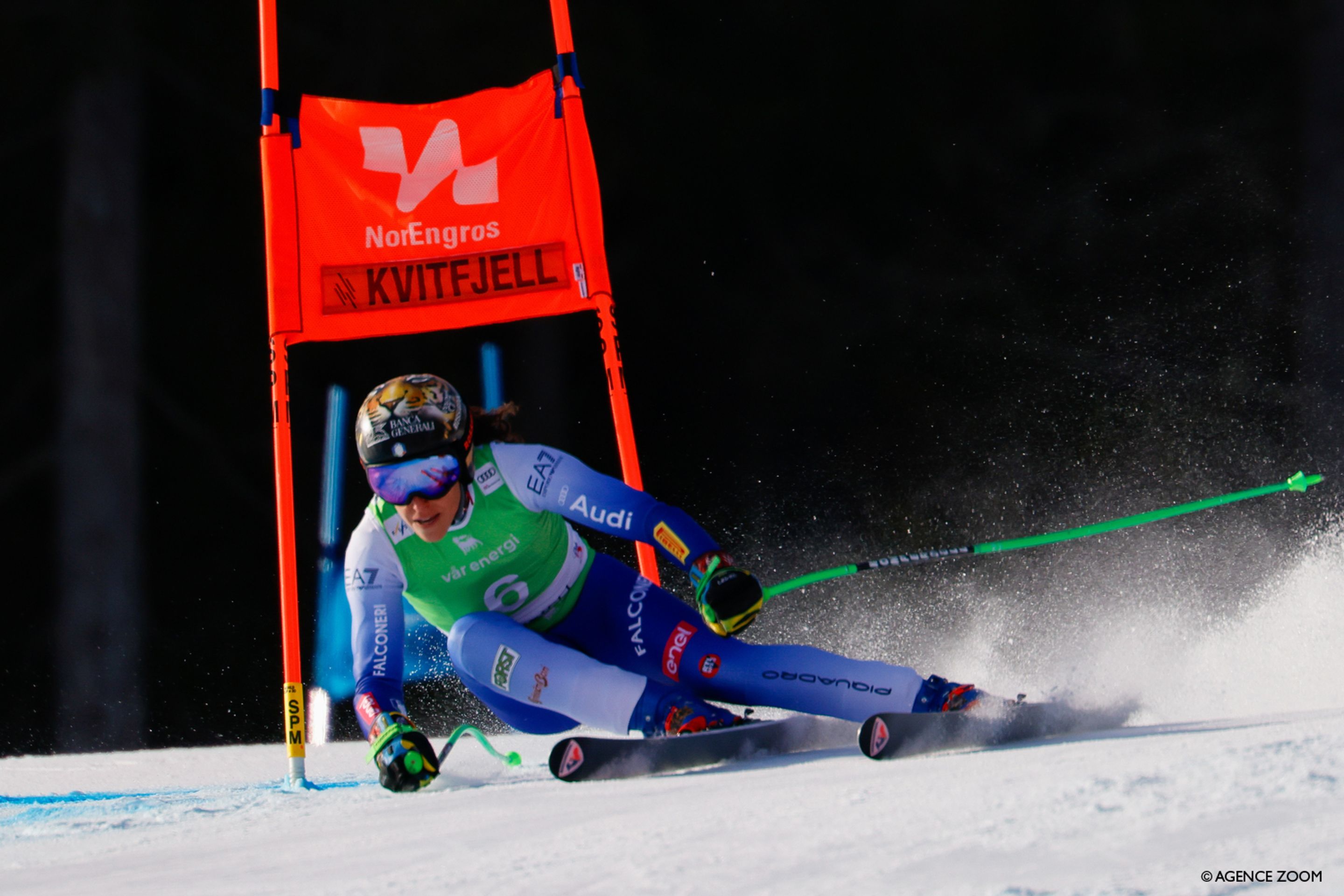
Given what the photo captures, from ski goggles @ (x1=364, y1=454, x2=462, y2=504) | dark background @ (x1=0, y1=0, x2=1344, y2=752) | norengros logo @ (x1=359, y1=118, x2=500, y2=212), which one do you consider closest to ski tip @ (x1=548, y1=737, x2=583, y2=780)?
ski goggles @ (x1=364, y1=454, x2=462, y2=504)

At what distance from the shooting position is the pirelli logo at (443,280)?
3467 mm

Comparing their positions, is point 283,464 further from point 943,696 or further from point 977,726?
point 977,726

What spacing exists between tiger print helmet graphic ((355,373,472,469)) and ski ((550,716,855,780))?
0.69m

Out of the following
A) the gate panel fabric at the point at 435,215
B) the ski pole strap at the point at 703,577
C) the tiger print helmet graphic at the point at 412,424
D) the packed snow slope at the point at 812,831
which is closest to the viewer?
the packed snow slope at the point at 812,831

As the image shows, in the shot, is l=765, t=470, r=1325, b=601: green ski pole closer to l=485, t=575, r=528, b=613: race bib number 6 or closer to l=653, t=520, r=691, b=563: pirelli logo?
l=653, t=520, r=691, b=563: pirelli logo

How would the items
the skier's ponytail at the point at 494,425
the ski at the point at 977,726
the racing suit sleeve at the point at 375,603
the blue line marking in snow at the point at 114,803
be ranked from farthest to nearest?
the skier's ponytail at the point at 494,425
the racing suit sleeve at the point at 375,603
the blue line marking in snow at the point at 114,803
the ski at the point at 977,726

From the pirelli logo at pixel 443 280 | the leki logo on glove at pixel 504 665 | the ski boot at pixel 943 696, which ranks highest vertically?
the pirelli logo at pixel 443 280

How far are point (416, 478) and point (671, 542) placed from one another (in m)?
0.55

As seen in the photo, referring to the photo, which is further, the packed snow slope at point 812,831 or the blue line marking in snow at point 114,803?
the blue line marking in snow at point 114,803

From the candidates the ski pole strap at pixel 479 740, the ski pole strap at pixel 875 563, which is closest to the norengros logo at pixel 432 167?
the ski pole strap at pixel 875 563

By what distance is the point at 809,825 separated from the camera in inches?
63.4

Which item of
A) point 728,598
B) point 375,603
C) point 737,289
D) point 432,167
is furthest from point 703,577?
point 737,289

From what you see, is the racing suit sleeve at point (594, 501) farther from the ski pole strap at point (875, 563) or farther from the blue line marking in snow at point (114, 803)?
the blue line marking in snow at point (114, 803)

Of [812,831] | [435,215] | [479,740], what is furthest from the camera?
[435,215]
